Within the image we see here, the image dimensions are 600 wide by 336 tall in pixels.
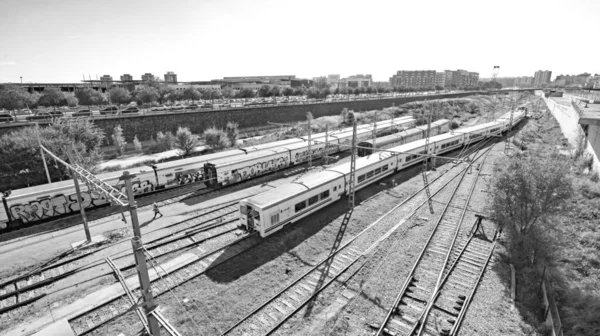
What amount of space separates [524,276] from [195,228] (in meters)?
21.9

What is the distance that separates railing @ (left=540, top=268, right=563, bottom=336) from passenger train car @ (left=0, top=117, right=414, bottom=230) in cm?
1515

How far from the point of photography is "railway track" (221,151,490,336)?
531 inches

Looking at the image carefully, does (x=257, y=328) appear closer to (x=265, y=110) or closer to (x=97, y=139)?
(x=97, y=139)

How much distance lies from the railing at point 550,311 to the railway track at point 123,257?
18.5 meters

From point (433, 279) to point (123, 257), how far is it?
63.0 feet

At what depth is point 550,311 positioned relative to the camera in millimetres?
14305

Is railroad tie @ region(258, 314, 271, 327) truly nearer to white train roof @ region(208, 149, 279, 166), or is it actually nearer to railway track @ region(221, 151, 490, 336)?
railway track @ region(221, 151, 490, 336)

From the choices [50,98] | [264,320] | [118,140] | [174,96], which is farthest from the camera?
[174,96]

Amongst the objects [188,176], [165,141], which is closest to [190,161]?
[188,176]

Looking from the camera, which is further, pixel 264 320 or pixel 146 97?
pixel 146 97

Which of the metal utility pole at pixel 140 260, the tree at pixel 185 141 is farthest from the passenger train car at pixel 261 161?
the metal utility pole at pixel 140 260

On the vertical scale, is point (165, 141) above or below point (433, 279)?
above

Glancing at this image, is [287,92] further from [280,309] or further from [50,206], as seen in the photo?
[280,309]

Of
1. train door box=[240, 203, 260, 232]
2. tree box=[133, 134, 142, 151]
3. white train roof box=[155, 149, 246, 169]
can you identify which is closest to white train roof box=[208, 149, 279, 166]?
white train roof box=[155, 149, 246, 169]
